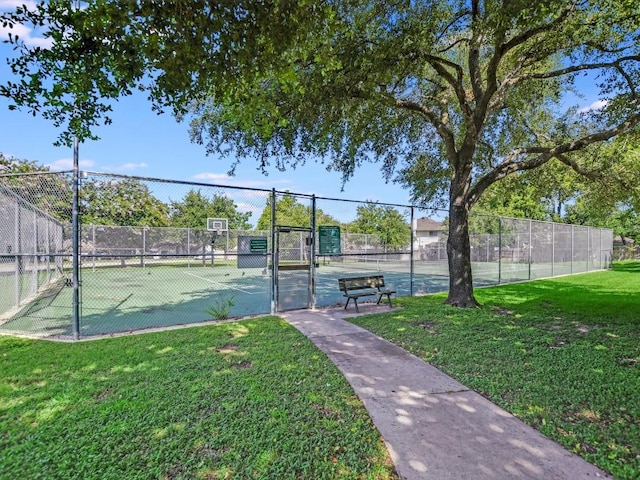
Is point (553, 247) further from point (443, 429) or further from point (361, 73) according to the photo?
point (443, 429)

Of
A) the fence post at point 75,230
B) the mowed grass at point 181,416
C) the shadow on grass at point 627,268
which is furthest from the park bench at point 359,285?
the shadow on grass at point 627,268

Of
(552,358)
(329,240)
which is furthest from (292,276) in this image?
(552,358)

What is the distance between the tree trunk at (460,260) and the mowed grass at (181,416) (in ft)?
17.1

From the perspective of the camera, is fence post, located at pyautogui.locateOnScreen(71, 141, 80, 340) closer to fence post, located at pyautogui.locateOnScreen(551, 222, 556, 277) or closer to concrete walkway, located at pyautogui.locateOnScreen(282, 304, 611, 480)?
concrete walkway, located at pyautogui.locateOnScreen(282, 304, 611, 480)

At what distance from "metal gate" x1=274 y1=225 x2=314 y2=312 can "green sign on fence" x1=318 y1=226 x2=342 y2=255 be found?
0.33 metres

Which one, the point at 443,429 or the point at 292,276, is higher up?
the point at 292,276

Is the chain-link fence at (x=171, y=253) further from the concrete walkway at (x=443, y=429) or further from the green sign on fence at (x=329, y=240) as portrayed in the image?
the concrete walkway at (x=443, y=429)

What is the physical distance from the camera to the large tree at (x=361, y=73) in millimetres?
3779

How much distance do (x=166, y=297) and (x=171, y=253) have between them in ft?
11.1

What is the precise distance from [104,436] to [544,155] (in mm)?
9854

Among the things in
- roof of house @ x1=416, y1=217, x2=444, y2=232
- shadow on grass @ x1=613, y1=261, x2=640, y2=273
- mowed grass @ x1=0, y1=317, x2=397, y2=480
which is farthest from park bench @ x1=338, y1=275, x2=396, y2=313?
roof of house @ x1=416, y1=217, x2=444, y2=232

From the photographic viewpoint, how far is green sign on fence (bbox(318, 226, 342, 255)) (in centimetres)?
887

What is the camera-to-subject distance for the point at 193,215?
1049 centimetres

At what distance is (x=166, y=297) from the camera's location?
11.3m
